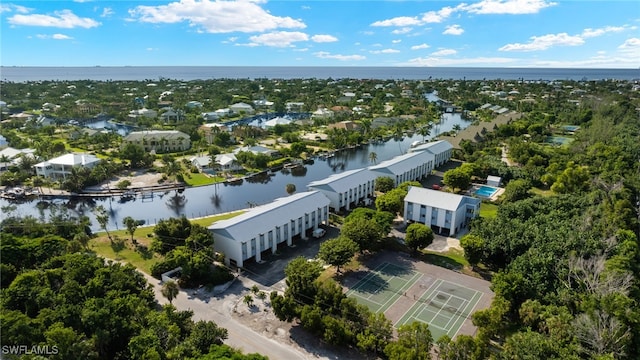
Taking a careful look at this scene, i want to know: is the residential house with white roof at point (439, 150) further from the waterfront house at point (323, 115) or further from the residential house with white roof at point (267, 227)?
the waterfront house at point (323, 115)

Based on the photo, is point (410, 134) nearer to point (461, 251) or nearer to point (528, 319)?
point (461, 251)

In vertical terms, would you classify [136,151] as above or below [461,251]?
above

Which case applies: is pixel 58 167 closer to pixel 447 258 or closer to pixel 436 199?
pixel 436 199

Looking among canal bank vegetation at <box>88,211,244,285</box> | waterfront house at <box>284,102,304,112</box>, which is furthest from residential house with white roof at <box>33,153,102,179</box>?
waterfront house at <box>284,102,304,112</box>

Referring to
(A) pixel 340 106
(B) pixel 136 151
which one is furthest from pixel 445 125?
(B) pixel 136 151

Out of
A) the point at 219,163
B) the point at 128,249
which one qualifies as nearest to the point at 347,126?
the point at 219,163

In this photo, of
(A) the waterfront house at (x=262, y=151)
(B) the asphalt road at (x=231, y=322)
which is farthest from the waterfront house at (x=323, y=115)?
(B) the asphalt road at (x=231, y=322)
